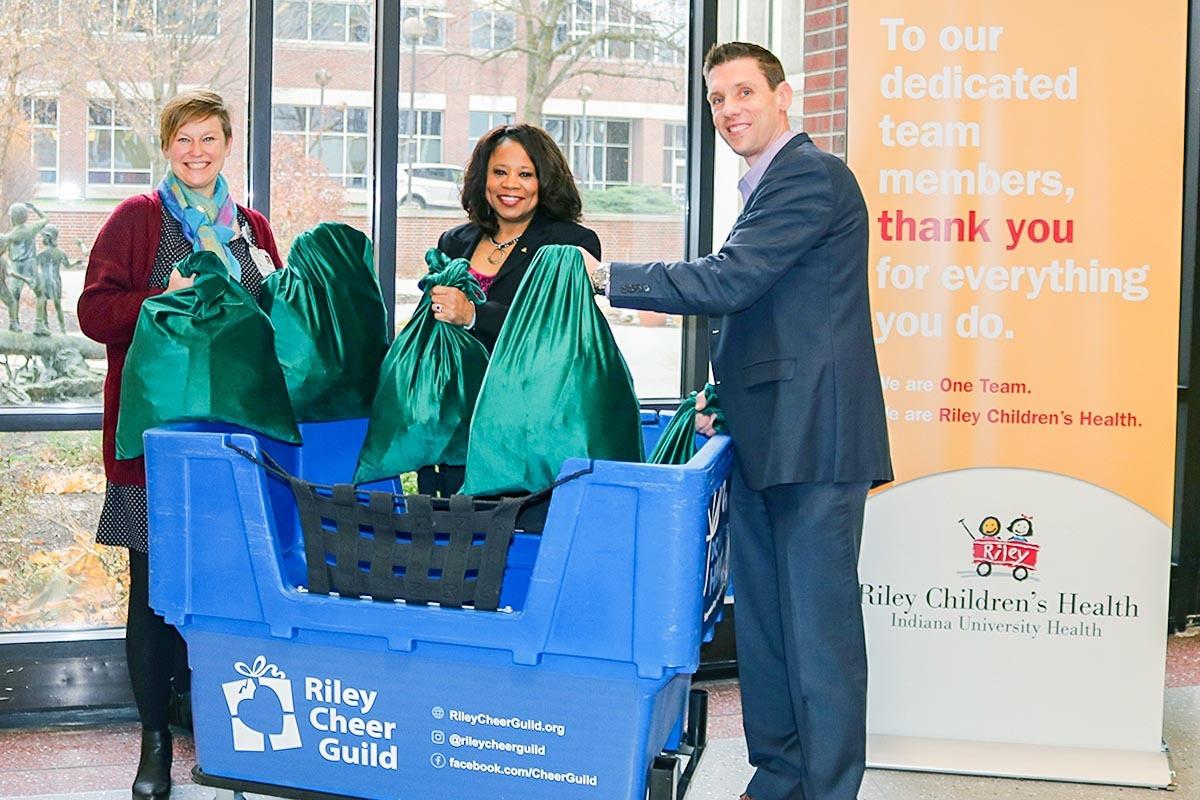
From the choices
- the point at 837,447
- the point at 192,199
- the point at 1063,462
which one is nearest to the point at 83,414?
the point at 192,199

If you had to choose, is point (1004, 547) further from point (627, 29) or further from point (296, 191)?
point (296, 191)

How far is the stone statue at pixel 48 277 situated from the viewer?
313 cm

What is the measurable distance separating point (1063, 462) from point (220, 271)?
192 cm

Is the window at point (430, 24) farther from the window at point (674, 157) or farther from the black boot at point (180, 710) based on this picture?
the black boot at point (180, 710)

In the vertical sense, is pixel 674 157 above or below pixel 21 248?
above

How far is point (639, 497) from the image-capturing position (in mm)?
1606

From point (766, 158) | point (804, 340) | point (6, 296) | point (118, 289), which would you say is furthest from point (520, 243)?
point (6, 296)

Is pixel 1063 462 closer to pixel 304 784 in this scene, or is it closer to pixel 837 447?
pixel 837 447

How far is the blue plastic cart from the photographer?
5.31 feet

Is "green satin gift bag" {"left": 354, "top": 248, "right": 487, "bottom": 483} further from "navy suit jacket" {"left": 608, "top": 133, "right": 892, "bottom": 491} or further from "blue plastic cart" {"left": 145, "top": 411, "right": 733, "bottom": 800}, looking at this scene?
"navy suit jacket" {"left": 608, "top": 133, "right": 892, "bottom": 491}

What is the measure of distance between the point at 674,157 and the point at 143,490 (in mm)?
1725

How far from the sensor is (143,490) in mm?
2602

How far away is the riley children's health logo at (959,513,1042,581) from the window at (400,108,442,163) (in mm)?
1611

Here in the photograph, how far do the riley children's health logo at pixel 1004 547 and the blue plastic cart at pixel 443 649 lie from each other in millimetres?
1300
